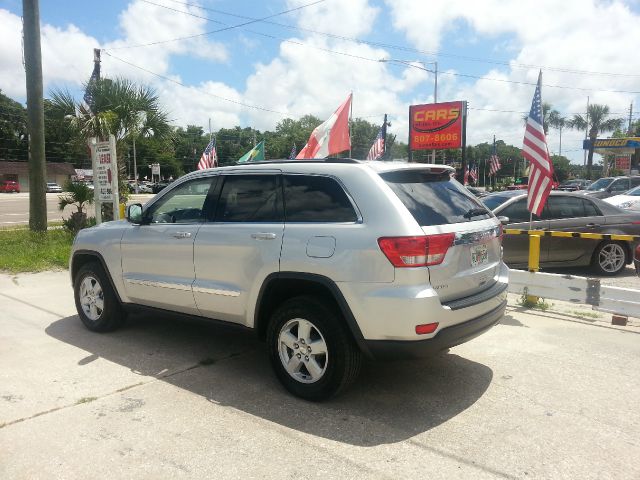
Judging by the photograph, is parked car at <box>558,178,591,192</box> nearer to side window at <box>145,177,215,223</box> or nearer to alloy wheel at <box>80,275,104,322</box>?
side window at <box>145,177,215,223</box>

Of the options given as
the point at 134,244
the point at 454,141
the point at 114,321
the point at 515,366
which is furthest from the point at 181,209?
the point at 454,141

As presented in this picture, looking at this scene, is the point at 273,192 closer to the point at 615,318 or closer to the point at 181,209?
the point at 181,209

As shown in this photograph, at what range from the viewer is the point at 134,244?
5.07 meters

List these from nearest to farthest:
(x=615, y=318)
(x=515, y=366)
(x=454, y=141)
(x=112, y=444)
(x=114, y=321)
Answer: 1. (x=112, y=444)
2. (x=515, y=366)
3. (x=114, y=321)
4. (x=615, y=318)
5. (x=454, y=141)

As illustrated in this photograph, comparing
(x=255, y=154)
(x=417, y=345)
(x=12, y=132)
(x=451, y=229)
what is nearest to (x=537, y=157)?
(x=451, y=229)

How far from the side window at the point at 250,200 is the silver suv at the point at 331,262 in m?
0.01

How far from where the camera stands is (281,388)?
4.14m

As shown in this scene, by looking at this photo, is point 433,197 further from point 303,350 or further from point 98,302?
point 98,302

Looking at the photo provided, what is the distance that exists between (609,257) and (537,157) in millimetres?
2581

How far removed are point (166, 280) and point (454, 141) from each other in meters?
12.2

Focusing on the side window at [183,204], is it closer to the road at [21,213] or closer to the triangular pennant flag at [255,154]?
the triangular pennant flag at [255,154]

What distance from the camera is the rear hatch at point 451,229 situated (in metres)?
3.56

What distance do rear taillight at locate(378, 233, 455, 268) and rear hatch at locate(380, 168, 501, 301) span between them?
4cm

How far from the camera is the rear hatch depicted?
356 centimetres
